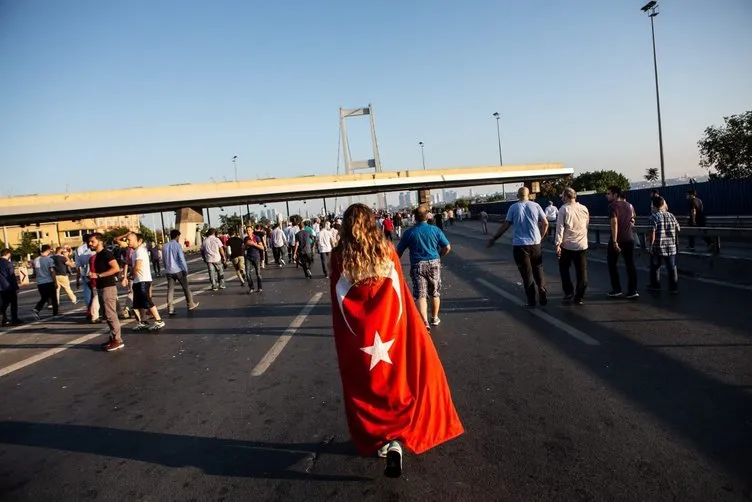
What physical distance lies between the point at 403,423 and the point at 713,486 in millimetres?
1848

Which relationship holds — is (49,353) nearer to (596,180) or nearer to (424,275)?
(424,275)

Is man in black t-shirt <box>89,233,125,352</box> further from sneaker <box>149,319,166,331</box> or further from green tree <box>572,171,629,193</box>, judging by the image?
green tree <box>572,171,629,193</box>

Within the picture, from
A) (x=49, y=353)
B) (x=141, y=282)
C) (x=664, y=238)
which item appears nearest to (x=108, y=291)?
(x=141, y=282)

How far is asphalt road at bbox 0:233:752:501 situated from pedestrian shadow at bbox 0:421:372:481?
0.06 ft

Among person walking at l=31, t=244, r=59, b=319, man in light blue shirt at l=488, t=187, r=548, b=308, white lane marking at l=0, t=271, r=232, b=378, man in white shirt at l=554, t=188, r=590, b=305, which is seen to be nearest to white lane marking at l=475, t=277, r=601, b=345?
man in light blue shirt at l=488, t=187, r=548, b=308

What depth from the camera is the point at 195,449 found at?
389cm

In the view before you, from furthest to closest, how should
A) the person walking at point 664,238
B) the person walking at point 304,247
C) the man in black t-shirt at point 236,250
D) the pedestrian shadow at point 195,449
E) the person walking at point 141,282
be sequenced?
the person walking at point 304,247, the man in black t-shirt at point 236,250, the person walking at point 141,282, the person walking at point 664,238, the pedestrian shadow at point 195,449

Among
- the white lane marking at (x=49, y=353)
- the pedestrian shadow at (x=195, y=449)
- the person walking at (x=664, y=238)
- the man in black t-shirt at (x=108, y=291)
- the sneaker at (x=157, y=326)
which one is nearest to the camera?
the pedestrian shadow at (x=195, y=449)

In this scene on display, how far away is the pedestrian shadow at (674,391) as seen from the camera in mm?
3326

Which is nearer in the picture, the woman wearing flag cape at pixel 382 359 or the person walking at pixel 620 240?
the woman wearing flag cape at pixel 382 359

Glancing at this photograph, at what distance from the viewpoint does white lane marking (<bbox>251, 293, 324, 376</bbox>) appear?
601 cm

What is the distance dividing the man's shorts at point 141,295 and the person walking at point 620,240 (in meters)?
8.45

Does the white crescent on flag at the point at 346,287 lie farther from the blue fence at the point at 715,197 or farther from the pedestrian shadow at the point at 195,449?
the blue fence at the point at 715,197

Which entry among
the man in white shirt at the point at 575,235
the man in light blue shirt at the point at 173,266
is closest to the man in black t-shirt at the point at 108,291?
the man in light blue shirt at the point at 173,266
